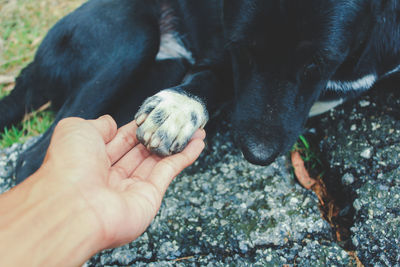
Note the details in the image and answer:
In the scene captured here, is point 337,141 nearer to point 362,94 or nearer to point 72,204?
point 362,94

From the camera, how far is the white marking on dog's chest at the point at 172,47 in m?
2.34

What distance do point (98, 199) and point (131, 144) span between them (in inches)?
18.7

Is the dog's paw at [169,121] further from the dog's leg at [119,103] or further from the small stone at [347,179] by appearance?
the small stone at [347,179]

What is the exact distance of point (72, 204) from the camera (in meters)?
1.01

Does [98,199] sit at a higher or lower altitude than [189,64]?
higher

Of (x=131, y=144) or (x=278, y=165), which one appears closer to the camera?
(x=131, y=144)

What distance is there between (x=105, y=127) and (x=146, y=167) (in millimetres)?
231

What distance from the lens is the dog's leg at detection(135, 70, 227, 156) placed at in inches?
56.5

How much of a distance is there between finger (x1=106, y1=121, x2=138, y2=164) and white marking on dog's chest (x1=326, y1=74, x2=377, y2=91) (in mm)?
1101

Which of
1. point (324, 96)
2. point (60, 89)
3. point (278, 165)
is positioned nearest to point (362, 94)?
point (324, 96)

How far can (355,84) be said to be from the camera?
1879 mm

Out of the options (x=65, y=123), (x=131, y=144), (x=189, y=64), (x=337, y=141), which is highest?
(x=65, y=123)

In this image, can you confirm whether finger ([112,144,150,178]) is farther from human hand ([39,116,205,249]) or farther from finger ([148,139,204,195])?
finger ([148,139,204,195])

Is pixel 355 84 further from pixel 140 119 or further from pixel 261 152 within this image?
pixel 140 119
